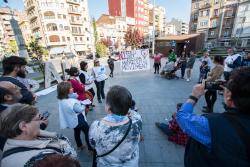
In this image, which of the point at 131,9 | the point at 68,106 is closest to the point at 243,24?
the point at 131,9

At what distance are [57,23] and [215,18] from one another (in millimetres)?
39549

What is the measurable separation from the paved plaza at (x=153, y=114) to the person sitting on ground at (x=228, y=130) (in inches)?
73.7

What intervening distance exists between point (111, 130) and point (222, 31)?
4668 cm

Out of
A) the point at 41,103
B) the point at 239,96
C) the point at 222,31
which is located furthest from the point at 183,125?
the point at 222,31

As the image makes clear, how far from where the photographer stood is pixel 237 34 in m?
35.5

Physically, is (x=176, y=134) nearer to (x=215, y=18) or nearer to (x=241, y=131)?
(x=241, y=131)

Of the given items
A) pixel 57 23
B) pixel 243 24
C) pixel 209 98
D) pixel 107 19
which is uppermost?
pixel 107 19

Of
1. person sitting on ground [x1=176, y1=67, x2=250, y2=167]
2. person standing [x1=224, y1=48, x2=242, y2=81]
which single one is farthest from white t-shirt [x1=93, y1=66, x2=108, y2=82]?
person standing [x1=224, y1=48, x2=242, y2=81]

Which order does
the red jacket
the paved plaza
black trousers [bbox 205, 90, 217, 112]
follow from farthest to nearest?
black trousers [bbox 205, 90, 217, 112]
the red jacket
the paved plaza

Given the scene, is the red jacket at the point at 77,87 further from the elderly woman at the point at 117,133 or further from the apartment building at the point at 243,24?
the apartment building at the point at 243,24

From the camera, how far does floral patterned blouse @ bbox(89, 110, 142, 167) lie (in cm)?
162

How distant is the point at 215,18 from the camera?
38875 mm

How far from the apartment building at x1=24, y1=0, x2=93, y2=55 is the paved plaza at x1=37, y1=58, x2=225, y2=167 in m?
33.9

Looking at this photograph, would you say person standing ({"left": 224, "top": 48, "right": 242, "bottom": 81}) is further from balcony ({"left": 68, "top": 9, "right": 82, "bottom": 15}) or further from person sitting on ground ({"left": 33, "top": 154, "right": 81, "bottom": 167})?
balcony ({"left": 68, "top": 9, "right": 82, "bottom": 15})
